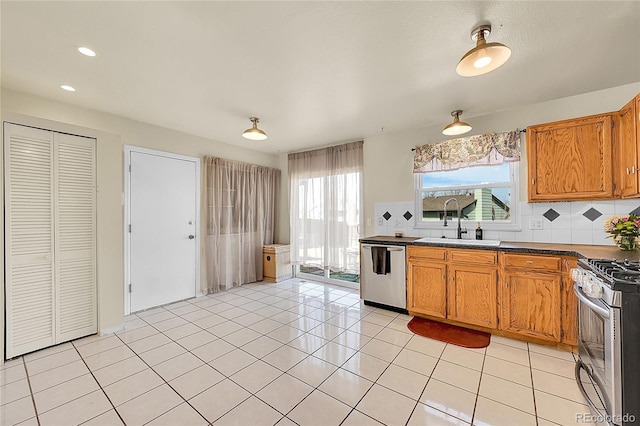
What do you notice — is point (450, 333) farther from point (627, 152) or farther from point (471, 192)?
point (627, 152)

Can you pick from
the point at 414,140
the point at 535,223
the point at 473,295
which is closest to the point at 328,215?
the point at 414,140

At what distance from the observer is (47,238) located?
2.49 metres

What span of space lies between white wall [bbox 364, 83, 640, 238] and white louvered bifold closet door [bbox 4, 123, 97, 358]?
360cm

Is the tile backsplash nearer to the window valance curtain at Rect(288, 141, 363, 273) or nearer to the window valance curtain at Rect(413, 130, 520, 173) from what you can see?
the window valance curtain at Rect(413, 130, 520, 173)

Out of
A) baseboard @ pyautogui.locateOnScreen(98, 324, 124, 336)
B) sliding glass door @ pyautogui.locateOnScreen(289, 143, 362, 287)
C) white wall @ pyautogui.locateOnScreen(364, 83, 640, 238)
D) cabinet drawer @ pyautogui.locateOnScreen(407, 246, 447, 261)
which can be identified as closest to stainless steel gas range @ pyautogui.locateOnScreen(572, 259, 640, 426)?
cabinet drawer @ pyautogui.locateOnScreen(407, 246, 447, 261)

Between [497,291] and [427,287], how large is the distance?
0.70 metres

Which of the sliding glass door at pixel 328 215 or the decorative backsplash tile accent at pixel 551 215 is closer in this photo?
the decorative backsplash tile accent at pixel 551 215

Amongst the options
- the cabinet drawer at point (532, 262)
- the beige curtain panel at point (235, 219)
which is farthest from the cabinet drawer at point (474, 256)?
the beige curtain panel at point (235, 219)

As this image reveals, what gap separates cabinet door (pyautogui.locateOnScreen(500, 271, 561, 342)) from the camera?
7.84ft

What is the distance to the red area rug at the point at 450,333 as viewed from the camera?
8.43 ft

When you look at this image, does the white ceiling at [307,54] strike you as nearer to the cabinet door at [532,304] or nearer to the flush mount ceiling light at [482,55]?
the flush mount ceiling light at [482,55]

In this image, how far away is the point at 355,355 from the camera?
2.35 m

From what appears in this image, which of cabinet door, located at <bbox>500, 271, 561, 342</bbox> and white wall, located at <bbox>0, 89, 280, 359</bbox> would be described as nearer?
cabinet door, located at <bbox>500, 271, 561, 342</bbox>

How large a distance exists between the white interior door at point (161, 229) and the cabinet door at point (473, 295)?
12.0 feet
